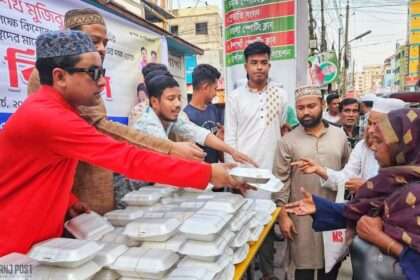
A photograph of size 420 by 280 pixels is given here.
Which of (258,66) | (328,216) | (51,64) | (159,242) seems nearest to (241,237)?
(159,242)

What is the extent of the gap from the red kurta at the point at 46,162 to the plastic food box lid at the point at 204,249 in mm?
265

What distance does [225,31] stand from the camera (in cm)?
468

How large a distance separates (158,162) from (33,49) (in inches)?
69.3

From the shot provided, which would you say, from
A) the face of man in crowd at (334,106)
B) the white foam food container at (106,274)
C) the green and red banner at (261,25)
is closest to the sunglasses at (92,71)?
the white foam food container at (106,274)

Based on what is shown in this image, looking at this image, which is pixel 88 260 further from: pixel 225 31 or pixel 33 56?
pixel 225 31

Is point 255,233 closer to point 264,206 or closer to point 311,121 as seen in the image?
point 264,206

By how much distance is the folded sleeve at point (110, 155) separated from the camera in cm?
125

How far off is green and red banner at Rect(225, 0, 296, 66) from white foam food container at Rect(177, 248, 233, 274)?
3.30 m

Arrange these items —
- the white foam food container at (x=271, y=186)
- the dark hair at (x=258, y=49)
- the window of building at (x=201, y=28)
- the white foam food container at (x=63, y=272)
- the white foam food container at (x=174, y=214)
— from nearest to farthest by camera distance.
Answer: the white foam food container at (x=63, y=272), the white foam food container at (x=174, y=214), the white foam food container at (x=271, y=186), the dark hair at (x=258, y=49), the window of building at (x=201, y=28)

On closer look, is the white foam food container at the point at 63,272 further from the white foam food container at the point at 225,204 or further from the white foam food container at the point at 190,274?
the white foam food container at the point at 225,204

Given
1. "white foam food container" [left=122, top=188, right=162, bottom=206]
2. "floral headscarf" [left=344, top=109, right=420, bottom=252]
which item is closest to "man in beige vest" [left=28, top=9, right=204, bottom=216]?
"white foam food container" [left=122, top=188, right=162, bottom=206]

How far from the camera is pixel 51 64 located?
1358 mm

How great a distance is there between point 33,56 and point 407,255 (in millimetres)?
2627

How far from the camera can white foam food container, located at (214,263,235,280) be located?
142 centimetres
